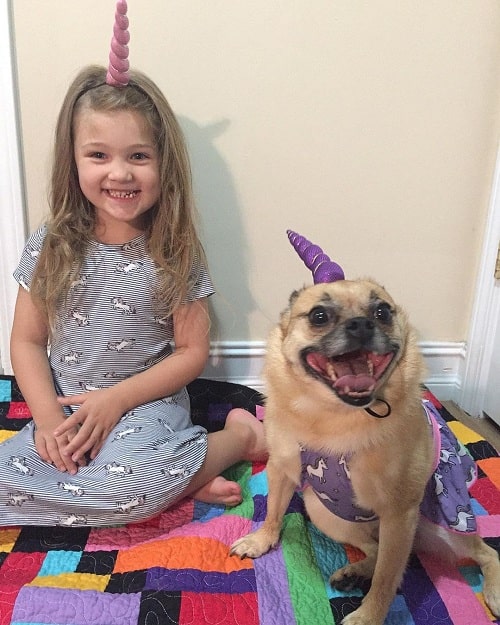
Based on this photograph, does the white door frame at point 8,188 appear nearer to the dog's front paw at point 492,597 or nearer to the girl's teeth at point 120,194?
the girl's teeth at point 120,194

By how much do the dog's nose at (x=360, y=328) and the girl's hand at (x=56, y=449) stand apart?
643 mm

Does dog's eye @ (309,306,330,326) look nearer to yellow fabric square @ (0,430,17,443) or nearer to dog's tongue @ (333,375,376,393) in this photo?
dog's tongue @ (333,375,376,393)

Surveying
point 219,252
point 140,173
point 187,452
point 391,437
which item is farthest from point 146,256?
point 391,437

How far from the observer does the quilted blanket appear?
841 millimetres

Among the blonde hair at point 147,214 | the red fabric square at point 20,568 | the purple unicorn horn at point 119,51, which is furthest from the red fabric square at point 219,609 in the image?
the purple unicorn horn at point 119,51

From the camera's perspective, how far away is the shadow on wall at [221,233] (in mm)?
1391

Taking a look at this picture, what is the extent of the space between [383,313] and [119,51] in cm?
70

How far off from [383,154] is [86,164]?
2.55 ft

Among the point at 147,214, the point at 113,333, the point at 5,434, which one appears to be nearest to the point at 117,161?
the point at 147,214

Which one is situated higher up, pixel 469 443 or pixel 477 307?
pixel 477 307

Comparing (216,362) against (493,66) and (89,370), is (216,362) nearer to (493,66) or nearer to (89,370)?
(89,370)

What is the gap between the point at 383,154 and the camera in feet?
4.68

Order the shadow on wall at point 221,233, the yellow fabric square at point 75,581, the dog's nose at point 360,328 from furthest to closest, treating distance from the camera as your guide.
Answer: the shadow on wall at point 221,233 → the yellow fabric square at point 75,581 → the dog's nose at point 360,328

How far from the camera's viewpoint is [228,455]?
3.85 feet
